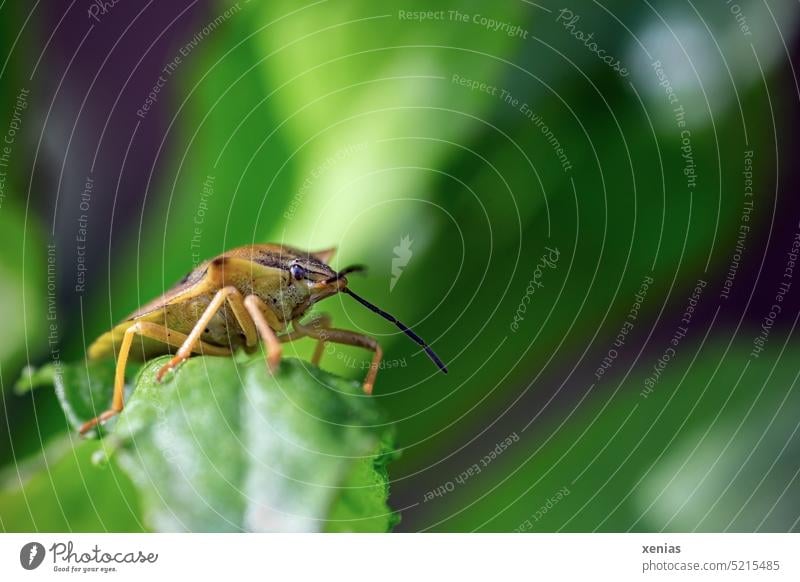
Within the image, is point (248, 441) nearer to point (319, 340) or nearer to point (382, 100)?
point (319, 340)

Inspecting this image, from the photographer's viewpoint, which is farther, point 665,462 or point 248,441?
point 665,462

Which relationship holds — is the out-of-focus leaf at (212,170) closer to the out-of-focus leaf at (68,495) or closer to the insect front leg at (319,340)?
the insect front leg at (319,340)

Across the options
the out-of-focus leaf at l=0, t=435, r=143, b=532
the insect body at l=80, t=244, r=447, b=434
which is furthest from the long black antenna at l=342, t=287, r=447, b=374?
the out-of-focus leaf at l=0, t=435, r=143, b=532

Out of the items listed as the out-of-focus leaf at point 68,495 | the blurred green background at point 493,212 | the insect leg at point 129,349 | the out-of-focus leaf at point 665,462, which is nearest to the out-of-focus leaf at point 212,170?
the blurred green background at point 493,212

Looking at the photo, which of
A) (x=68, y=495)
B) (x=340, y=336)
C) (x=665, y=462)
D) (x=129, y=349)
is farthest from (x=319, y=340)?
(x=665, y=462)

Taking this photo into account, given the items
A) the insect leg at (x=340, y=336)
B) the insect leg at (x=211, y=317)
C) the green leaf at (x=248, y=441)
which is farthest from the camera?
the insect leg at (x=340, y=336)
